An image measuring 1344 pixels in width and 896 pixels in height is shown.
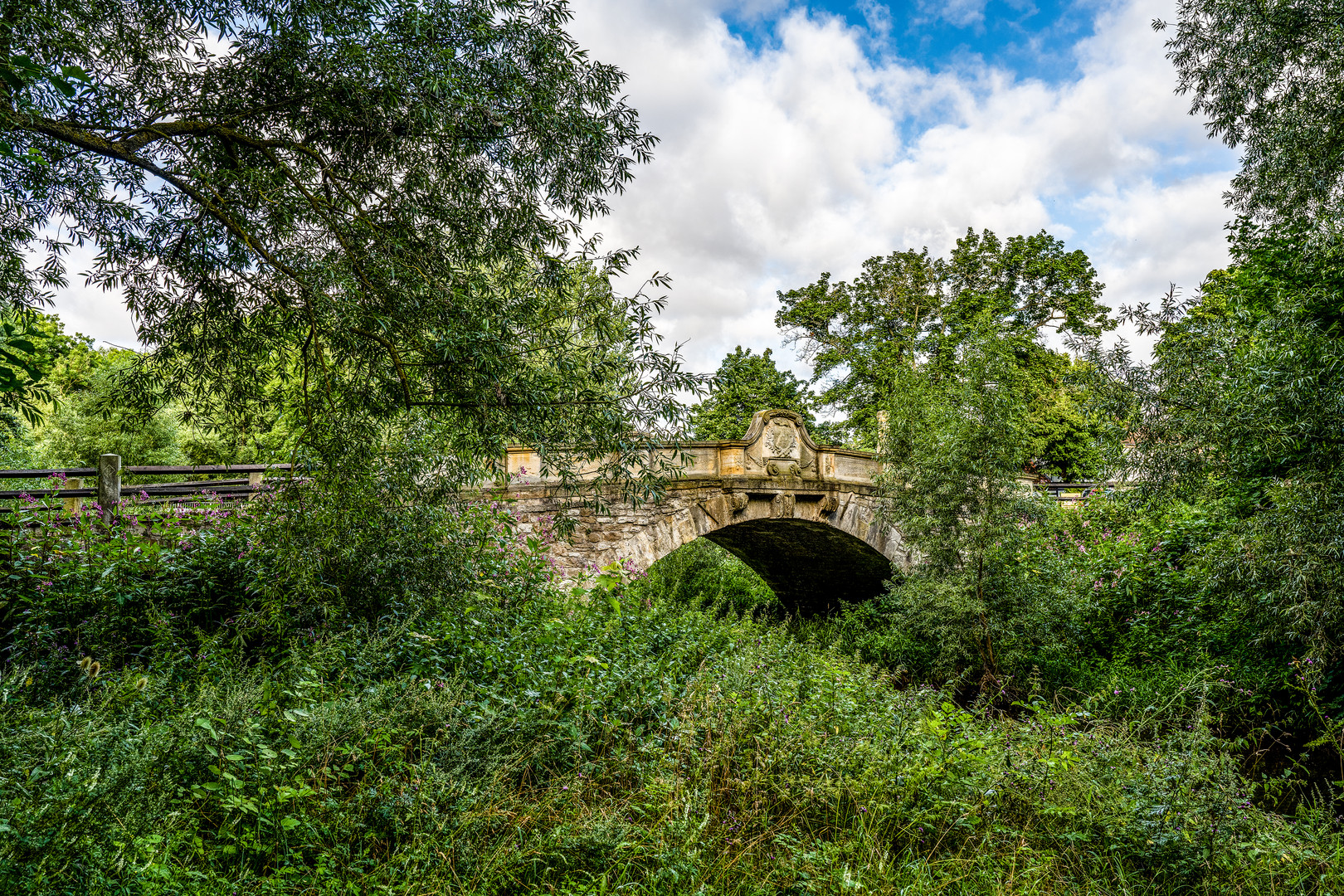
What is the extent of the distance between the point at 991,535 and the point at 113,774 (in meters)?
8.28

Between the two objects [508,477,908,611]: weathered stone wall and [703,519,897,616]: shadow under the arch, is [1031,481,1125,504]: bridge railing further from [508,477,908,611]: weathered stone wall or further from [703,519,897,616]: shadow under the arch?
[703,519,897,616]: shadow under the arch

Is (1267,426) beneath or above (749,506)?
above

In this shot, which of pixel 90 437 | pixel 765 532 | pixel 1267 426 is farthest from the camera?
pixel 90 437

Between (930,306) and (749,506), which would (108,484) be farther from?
(930,306)

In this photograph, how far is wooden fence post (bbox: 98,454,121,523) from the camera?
6312 mm

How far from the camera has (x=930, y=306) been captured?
21172mm

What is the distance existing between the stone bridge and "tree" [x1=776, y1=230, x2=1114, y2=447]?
8.30 metres

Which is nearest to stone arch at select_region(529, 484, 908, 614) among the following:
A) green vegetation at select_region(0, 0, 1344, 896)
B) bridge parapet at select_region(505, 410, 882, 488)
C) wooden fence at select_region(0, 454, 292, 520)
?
bridge parapet at select_region(505, 410, 882, 488)

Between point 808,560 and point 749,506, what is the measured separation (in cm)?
427

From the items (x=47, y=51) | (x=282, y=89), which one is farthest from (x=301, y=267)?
(x=47, y=51)

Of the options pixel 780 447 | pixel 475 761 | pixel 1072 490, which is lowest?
pixel 475 761

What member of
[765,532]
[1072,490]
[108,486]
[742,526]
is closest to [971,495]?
[742,526]

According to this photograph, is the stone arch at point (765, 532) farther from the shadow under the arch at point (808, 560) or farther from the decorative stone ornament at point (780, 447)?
the decorative stone ornament at point (780, 447)

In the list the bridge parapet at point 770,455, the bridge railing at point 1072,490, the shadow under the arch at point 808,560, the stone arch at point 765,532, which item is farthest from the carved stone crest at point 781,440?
the bridge railing at point 1072,490
